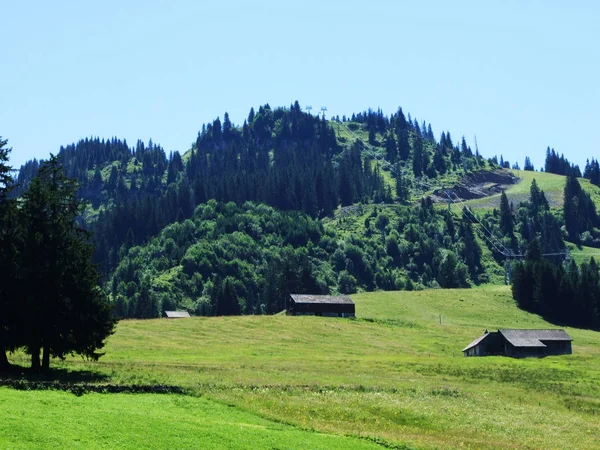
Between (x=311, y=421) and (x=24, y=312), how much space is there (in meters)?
23.3

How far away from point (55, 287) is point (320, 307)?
93.5 metres

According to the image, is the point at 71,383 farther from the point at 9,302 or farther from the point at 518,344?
the point at 518,344

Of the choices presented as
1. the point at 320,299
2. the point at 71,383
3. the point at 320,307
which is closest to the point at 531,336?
the point at 320,307

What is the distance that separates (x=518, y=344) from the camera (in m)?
104

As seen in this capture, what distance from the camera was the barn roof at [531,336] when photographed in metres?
105

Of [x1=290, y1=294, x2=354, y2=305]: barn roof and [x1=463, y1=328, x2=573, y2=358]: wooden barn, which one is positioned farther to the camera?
[x1=290, y1=294, x2=354, y2=305]: barn roof

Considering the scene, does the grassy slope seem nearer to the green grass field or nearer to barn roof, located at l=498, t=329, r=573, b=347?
the green grass field

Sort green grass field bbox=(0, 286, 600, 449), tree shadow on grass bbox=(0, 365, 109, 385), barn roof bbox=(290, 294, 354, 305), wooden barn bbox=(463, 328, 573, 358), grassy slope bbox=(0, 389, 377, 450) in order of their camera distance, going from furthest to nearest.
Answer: barn roof bbox=(290, 294, 354, 305)
wooden barn bbox=(463, 328, 573, 358)
tree shadow on grass bbox=(0, 365, 109, 385)
green grass field bbox=(0, 286, 600, 449)
grassy slope bbox=(0, 389, 377, 450)

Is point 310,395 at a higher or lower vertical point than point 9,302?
lower

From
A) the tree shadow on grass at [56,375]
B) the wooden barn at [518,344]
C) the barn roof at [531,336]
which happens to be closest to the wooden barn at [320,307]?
the wooden barn at [518,344]

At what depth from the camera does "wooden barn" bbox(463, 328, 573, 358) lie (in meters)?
104

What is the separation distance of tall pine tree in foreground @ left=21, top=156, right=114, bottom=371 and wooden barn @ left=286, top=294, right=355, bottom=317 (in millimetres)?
87455

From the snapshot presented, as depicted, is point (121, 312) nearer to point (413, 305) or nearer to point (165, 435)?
point (413, 305)

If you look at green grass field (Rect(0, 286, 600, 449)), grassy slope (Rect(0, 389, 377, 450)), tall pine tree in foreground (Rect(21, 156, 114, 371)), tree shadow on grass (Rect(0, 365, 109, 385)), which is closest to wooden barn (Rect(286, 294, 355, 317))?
green grass field (Rect(0, 286, 600, 449))
